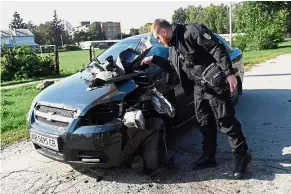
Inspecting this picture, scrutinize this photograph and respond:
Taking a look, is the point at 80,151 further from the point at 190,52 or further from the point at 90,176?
the point at 190,52

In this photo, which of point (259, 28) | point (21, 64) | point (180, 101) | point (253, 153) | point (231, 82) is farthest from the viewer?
point (259, 28)

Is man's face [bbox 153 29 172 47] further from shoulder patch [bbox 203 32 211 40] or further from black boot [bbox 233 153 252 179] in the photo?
black boot [bbox 233 153 252 179]

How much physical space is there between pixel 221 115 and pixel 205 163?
709 mm

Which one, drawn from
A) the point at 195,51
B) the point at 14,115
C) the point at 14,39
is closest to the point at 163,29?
the point at 195,51

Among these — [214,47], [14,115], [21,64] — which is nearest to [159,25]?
[214,47]

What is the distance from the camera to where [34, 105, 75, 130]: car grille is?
3611 mm

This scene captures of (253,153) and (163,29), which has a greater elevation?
(163,29)

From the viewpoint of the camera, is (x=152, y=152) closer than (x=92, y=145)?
No

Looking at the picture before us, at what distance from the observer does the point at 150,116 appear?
147 inches

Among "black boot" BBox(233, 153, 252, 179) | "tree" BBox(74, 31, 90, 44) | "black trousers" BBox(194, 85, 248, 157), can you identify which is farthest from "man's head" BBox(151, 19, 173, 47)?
"tree" BBox(74, 31, 90, 44)

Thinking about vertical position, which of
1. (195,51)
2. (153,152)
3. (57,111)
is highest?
(195,51)

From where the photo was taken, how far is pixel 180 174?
394 centimetres

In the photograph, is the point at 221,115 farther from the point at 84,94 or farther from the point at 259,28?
the point at 259,28

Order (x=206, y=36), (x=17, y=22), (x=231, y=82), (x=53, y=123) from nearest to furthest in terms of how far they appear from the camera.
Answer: (x=231, y=82)
(x=206, y=36)
(x=53, y=123)
(x=17, y=22)
